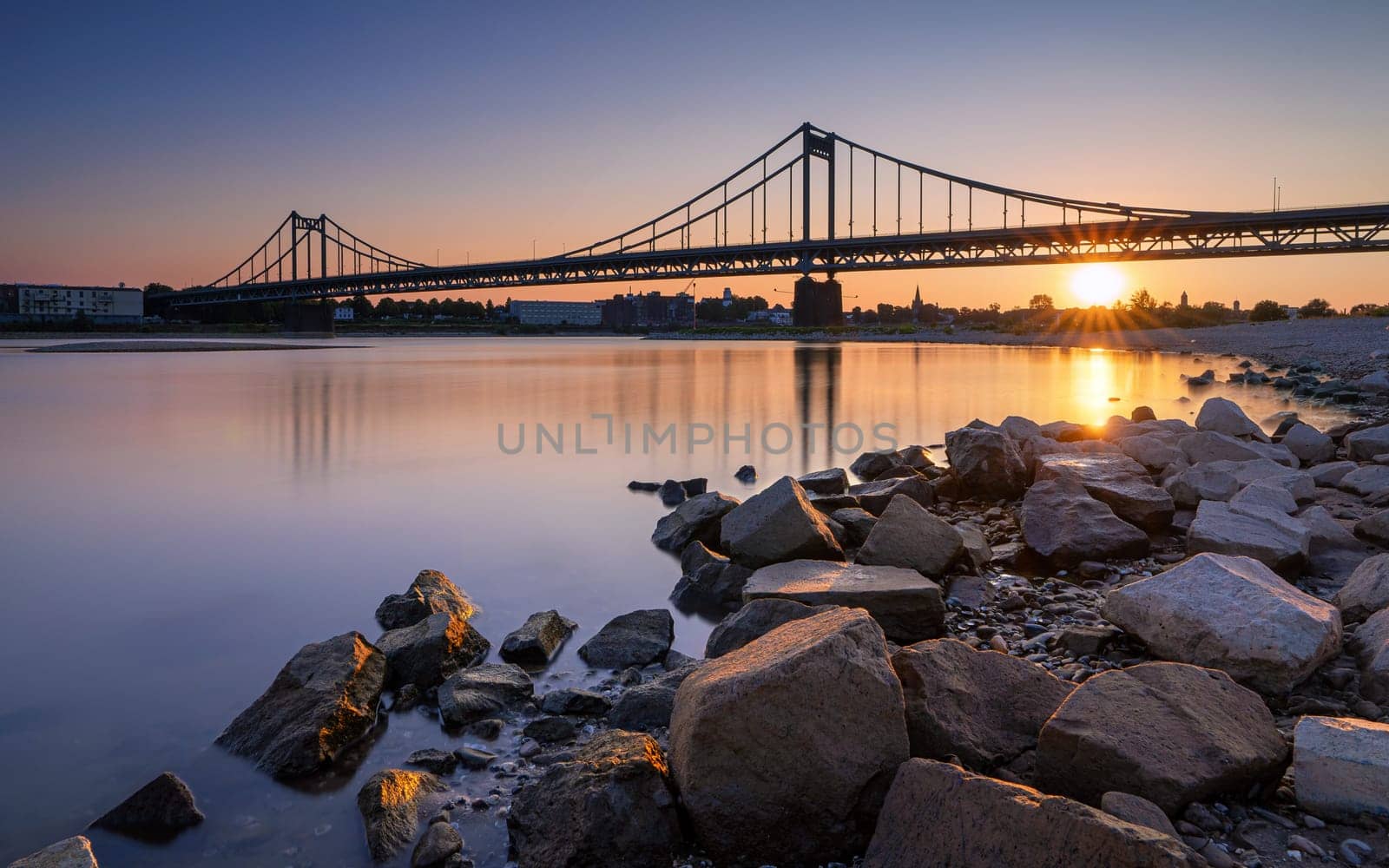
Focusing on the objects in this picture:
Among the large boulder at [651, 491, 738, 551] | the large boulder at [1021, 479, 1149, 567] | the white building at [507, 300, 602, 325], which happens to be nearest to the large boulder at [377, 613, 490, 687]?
the large boulder at [651, 491, 738, 551]

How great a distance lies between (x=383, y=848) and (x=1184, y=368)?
1212 inches

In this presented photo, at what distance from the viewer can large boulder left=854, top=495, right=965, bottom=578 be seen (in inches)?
182

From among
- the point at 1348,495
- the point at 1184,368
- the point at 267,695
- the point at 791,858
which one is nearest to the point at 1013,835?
the point at 791,858

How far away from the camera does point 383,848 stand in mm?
2492

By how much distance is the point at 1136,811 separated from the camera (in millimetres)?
2068

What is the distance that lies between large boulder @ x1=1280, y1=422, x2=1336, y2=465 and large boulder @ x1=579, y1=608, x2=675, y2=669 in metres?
7.12

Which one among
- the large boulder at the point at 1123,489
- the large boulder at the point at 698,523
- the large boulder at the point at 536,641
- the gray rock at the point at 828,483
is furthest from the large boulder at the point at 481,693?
the gray rock at the point at 828,483

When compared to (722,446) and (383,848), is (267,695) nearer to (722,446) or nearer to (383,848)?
(383,848)

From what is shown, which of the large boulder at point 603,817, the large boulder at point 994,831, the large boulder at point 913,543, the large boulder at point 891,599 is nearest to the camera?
the large boulder at point 994,831

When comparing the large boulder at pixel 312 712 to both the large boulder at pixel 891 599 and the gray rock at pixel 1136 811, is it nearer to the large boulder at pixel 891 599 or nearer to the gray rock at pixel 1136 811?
the large boulder at pixel 891 599

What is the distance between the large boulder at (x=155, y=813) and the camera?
2621 millimetres

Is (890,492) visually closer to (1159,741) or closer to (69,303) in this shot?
(1159,741)

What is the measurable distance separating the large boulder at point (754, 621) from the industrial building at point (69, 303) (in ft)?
336

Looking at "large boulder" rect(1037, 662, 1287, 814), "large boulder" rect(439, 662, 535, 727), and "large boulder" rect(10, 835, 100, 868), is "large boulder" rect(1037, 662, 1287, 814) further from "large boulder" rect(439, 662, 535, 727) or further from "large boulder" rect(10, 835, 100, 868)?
"large boulder" rect(10, 835, 100, 868)
